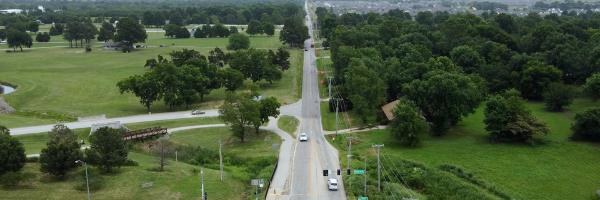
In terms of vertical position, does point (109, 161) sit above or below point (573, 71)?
below

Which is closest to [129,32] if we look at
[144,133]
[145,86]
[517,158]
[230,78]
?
[230,78]

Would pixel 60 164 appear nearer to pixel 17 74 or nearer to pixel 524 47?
pixel 17 74

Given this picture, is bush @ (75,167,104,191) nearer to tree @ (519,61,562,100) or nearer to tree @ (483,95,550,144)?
tree @ (483,95,550,144)

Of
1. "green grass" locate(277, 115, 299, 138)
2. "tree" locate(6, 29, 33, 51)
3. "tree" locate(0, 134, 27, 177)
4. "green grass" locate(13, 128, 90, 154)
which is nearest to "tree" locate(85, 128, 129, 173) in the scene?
"tree" locate(0, 134, 27, 177)

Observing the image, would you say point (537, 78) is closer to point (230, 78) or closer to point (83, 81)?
point (230, 78)

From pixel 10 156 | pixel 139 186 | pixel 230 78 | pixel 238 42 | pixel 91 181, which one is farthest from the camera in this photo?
pixel 238 42

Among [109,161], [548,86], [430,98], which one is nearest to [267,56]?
[430,98]
